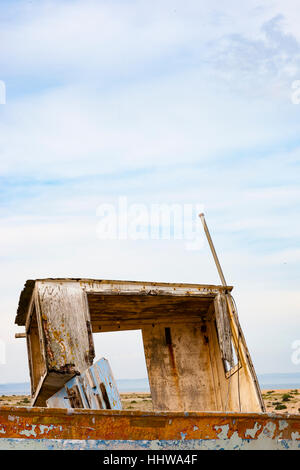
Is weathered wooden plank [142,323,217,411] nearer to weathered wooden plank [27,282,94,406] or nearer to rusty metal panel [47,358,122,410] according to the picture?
weathered wooden plank [27,282,94,406]

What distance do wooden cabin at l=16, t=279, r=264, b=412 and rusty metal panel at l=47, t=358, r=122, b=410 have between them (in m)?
0.33

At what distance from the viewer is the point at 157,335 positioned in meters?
11.4

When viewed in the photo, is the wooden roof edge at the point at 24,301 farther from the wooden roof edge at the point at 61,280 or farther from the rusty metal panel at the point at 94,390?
the rusty metal panel at the point at 94,390

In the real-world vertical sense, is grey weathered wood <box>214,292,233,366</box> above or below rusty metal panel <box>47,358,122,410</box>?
above

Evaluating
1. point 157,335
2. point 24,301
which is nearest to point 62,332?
point 24,301

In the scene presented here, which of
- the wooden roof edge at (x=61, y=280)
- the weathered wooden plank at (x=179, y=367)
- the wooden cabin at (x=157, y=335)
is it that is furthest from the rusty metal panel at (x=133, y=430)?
the weathered wooden plank at (x=179, y=367)

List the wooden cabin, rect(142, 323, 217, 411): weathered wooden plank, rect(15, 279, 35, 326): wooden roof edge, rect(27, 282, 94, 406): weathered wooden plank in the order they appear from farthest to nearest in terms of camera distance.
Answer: rect(142, 323, 217, 411): weathered wooden plank < rect(15, 279, 35, 326): wooden roof edge < the wooden cabin < rect(27, 282, 94, 406): weathered wooden plank

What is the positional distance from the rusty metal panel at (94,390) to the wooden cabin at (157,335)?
1.07ft

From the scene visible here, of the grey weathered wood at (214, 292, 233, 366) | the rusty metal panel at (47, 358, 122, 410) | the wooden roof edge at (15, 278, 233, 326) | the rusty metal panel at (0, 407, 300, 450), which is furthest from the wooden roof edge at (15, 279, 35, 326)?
the rusty metal panel at (0, 407, 300, 450)

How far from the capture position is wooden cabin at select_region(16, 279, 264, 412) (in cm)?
808
